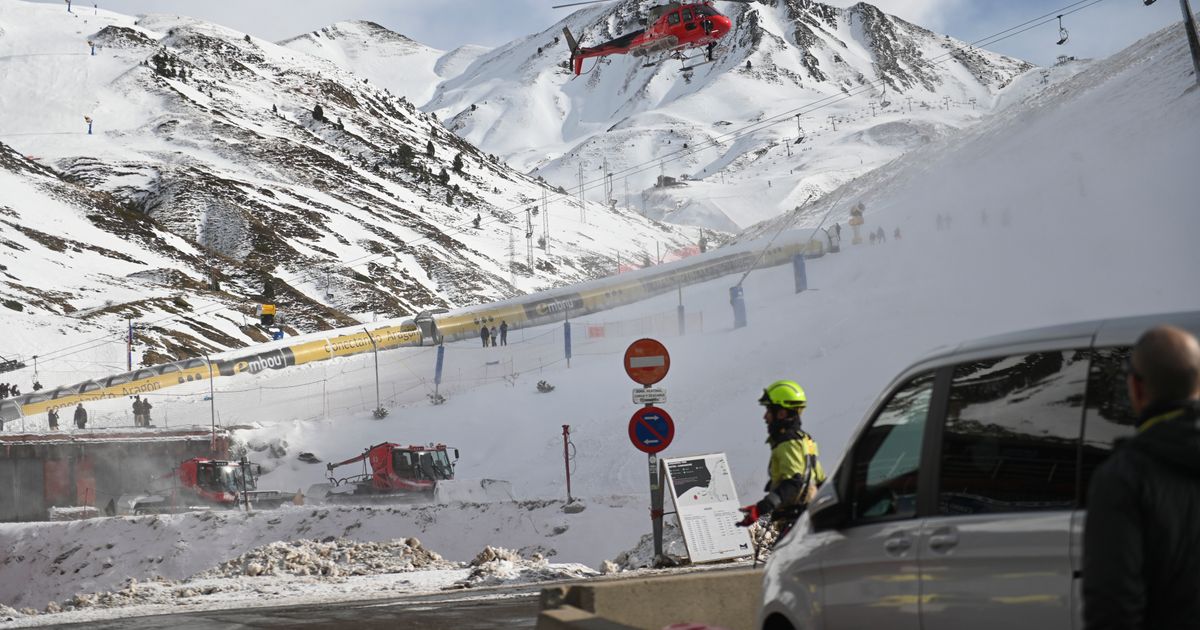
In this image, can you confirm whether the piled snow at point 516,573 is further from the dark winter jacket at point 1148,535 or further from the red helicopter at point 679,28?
the red helicopter at point 679,28

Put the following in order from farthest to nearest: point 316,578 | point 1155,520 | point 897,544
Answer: point 316,578, point 897,544, point 1155,520

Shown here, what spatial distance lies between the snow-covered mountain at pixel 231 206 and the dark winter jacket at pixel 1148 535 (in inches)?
2738

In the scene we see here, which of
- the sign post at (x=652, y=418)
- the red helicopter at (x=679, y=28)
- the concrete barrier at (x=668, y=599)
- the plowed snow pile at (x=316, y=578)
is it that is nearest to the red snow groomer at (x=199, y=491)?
the plowed snow pile at (x=316, y=578)

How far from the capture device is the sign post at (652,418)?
14.3m

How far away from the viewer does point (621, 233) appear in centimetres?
17562

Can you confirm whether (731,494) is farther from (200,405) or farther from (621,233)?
(621,233)

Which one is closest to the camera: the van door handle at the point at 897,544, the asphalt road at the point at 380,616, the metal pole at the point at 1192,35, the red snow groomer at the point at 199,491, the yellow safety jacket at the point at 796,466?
the van door handle at the point at 897,544

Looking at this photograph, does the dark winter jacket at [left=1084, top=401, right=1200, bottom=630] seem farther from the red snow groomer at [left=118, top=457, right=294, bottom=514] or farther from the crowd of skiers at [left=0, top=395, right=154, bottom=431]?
the crowd of skiers at [left=0, top=395, right=154, bottom=431]

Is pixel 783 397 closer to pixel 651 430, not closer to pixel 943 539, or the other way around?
pixel 943 539

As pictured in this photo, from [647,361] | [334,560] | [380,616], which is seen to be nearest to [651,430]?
[647,361]

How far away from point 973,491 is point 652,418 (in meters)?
10.3

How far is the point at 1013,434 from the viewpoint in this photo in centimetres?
401

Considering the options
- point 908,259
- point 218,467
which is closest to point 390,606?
point 218,467

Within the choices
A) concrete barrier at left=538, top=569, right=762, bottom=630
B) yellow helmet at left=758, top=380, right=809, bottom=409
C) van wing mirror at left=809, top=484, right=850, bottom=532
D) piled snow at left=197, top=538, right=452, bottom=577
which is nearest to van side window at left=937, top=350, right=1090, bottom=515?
van wing mirror at left=809, top=484, right=850, bottom=532
